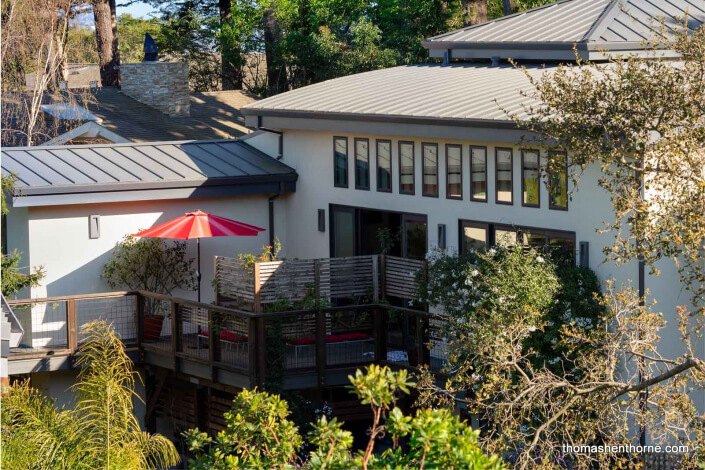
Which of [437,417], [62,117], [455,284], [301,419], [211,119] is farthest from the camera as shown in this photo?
[211,119]

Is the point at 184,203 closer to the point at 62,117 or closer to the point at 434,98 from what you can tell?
the point at 434,98

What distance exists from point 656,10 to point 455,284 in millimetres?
6819

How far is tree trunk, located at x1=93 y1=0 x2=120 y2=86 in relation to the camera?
33.6 metres

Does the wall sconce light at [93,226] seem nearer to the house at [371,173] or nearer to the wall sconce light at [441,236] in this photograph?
the house at [371,173]

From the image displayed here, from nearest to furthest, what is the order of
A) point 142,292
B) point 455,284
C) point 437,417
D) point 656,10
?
point 437,417, point 455,284, point 142,292, point 656,10

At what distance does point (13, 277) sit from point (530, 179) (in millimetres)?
7183

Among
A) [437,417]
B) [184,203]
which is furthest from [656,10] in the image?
[437,417]

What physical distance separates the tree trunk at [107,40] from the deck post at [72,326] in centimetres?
1879

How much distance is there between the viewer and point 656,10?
58.8ft

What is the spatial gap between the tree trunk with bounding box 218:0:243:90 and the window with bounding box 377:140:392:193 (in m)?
20.0

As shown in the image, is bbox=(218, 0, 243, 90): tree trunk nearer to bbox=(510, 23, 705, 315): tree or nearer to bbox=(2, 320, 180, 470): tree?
bbox=(2, 320, 180, 470): tree

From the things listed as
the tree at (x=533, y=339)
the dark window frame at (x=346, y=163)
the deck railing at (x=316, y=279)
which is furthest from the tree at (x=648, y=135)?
the dark window frame at (x=346, y=163)

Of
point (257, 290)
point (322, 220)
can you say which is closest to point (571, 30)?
point (322, 220)

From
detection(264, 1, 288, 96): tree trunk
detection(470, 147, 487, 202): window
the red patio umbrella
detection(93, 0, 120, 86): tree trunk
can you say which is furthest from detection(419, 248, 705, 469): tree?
detection(93, 0, 120, 86): tree trunk
